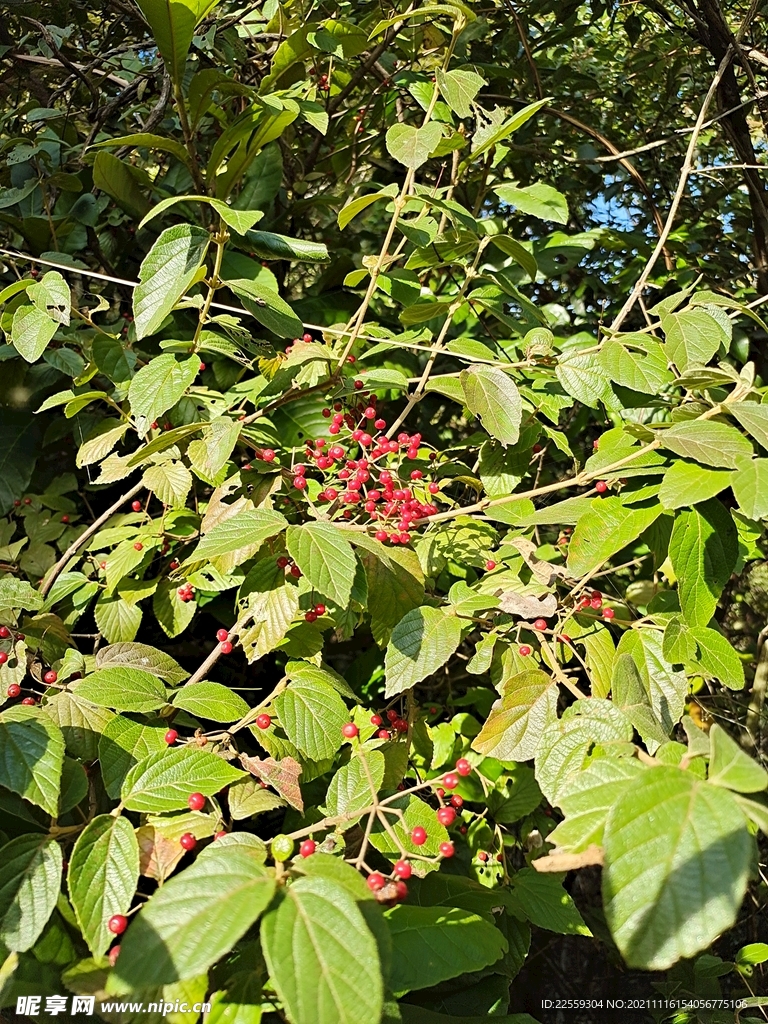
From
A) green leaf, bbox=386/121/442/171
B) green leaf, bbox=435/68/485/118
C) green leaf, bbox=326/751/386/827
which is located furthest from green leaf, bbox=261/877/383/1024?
green leaf, bbox=435/68/485/118

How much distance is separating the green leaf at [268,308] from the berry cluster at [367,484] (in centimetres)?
19

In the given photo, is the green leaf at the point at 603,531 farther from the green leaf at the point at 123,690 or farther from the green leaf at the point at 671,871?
the green leaf at the point at 123,690

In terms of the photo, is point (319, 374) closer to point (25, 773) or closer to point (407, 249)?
point (407, 249)

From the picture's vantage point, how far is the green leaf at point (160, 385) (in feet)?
3.87

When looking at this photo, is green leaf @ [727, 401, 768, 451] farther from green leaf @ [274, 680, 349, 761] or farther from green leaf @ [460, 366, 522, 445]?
green leaf @ [274, 680, 349, 761]

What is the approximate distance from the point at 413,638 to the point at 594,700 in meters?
0.25

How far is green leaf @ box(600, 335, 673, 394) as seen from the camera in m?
1.18

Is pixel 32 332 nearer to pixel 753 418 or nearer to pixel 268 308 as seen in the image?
pixel 268 308

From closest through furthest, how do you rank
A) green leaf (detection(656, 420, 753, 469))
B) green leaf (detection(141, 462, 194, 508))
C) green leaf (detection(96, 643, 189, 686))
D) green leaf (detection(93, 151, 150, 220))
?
green leaf (detection(656, 420, 753, 469)) < green leaf (detection(96, 643, 189, 686)) < green leaf (detection(141, 462, 194, 508)) < green leaf (detection(93, 151, 150, 220))

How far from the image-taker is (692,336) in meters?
1.17

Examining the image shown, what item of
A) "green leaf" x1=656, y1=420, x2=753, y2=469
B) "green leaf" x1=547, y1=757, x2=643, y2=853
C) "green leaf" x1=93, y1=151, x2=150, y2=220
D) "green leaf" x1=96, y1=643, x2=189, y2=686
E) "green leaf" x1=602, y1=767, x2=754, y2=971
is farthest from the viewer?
"green leaf" x1=93, y1=151, x2=150, y2=220

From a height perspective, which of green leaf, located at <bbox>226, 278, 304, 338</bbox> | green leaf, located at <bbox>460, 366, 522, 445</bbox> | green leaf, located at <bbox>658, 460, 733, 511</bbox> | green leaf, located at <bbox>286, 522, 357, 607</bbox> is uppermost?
green leaf, located at <bbox>226, 278, 304, 338</bbox>

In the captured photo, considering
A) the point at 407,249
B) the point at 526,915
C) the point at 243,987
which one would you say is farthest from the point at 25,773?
the point at 407,249

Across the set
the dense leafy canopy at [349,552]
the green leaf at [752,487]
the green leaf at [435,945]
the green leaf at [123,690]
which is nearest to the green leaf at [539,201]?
the dense leafy canopy at [349,552]
